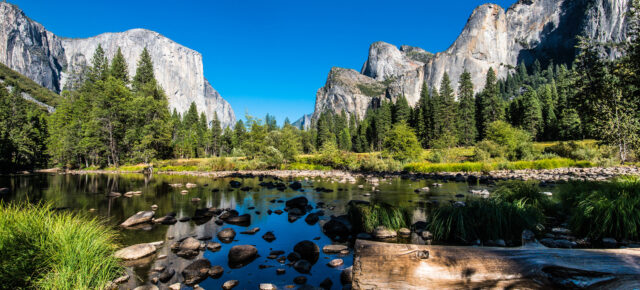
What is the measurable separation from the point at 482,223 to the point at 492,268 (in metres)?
6.17

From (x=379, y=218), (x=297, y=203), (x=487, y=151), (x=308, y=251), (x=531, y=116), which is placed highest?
(x=531, y=116)

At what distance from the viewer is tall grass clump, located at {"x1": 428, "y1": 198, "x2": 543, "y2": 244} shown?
26.8 feet

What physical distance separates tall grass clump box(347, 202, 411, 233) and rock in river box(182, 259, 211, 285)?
17.0ft

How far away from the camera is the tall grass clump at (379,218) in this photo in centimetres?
967

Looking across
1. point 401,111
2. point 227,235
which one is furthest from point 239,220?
point 401,111

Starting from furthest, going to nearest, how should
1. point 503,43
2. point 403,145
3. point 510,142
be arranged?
point 503,43
point 403,145
point 510,142

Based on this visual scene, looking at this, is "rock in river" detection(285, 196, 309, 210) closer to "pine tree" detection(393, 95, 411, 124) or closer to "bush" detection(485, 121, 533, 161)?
"bush" detection(485, 121, 533, 161)

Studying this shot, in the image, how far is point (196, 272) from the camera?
21.7ft

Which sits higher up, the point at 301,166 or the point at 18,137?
the point at 18,137

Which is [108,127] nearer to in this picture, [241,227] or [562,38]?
[241,227]

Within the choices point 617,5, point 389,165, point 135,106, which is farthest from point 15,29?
point 617,5

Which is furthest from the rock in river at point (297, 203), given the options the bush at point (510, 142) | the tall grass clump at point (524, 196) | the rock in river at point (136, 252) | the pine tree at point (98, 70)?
the pine tree at point (98, 70)

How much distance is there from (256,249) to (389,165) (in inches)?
1180

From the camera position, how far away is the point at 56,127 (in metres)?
51.9
